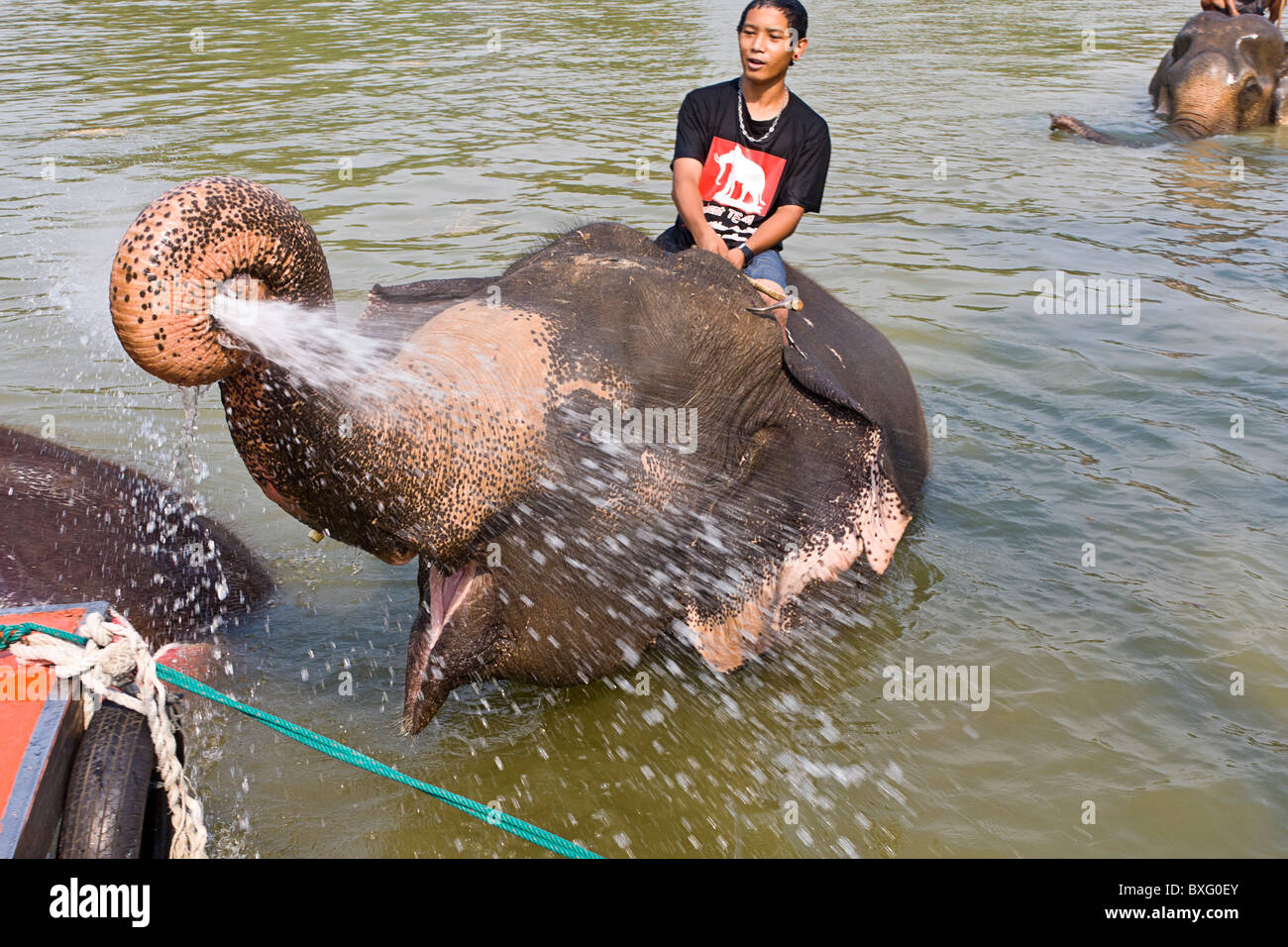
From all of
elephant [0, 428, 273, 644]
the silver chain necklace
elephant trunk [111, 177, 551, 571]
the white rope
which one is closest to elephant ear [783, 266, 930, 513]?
the silver chain necklace

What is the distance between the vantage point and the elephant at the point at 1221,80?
10836 millimetres

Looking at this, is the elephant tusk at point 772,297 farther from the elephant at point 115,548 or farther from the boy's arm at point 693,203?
the elephant at point 115,548

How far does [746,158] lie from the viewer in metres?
4.11

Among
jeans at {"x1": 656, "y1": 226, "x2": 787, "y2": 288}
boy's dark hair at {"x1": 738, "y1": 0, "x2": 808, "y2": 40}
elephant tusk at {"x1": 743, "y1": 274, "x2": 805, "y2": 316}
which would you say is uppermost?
boy's dark hair at {"x1": 738, "y1": 0, "x2": 808, "y2": 40}

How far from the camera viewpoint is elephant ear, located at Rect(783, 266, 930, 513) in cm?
332

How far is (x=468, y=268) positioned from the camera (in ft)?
22.4

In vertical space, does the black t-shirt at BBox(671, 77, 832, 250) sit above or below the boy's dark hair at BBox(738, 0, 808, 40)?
below

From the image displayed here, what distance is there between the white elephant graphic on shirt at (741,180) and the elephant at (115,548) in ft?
6.48

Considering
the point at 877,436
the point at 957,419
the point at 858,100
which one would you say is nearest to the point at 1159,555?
the point at 957,419

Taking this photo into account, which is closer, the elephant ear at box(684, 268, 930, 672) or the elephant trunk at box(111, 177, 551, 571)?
the elephant trunk at box(111, 177, 551, 571)

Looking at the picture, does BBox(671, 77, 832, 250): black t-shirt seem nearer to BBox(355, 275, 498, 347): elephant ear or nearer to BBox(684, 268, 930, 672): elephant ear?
BBox(684, 268, 930, 672): elephant ear

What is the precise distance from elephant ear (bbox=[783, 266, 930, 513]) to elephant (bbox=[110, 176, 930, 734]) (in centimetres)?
3

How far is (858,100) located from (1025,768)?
32.4 ft

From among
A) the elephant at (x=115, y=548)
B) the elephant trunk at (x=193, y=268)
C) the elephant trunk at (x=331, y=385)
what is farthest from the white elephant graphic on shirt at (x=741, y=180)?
the elephant trunk at (x=193, y=268)
